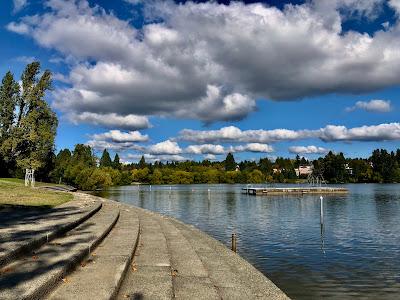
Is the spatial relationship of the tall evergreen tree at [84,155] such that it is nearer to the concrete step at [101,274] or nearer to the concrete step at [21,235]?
the concrete step at [21,235]

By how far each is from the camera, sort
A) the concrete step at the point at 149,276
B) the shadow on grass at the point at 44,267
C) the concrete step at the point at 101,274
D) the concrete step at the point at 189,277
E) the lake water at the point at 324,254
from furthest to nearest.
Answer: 1. the lake water at the point at 324,254
2. the concrete step at the point at 189,277
3. the concrete step at the point at 149,276
4. the concrete step at the point at 101,274
5. the shadow on grass at the point at 44,267

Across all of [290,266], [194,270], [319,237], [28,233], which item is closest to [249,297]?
[194,270]

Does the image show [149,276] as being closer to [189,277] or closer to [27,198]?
[189,277]

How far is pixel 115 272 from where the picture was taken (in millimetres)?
10125

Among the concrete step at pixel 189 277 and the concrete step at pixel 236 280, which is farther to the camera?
the concrete step at pixel 236 280

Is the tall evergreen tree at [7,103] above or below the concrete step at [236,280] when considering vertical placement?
above

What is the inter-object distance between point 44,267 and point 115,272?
5.57 ft

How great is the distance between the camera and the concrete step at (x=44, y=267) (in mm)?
7626

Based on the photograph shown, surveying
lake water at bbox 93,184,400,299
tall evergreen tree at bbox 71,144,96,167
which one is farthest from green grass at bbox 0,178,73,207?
tall evergreen tree at bbox 71,144,96,167

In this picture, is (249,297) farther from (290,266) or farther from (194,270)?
(290,266)

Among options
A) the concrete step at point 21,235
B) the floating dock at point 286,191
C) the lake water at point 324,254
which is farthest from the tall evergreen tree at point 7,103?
the floating dock at point 286,191

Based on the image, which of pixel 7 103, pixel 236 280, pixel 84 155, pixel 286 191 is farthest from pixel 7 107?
pixel 84 155

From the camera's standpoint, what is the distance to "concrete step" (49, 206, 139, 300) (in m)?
8.35

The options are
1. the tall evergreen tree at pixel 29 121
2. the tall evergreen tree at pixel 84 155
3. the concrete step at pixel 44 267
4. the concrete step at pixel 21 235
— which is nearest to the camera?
the concrete step at pixel 44 267
